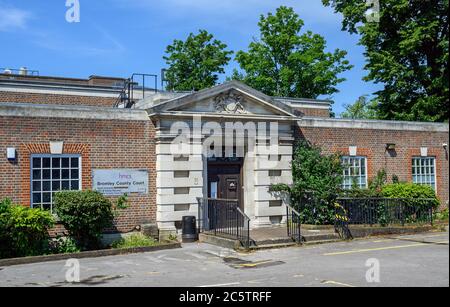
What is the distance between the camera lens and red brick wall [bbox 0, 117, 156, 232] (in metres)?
14.6

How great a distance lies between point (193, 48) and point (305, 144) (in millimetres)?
26764

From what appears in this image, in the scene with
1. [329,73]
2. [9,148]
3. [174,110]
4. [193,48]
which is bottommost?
[9,148]

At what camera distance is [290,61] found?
132 feet

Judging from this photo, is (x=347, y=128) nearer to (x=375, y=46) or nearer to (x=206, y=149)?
(x=206, y=149)

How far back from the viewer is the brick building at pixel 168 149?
14992mm

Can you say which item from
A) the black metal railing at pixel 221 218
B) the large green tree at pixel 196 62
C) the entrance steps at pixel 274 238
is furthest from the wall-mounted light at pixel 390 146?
the large green tree at pixel 196 62

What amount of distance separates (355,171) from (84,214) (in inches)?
428

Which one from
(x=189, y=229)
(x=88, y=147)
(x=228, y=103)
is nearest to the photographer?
(x=88, y=147)

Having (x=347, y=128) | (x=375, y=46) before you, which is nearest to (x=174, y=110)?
(x=347, y=128)

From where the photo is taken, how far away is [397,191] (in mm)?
19328

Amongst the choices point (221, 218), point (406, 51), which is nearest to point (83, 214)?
point (221, 218)

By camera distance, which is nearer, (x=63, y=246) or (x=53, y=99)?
(x=63, y=246)

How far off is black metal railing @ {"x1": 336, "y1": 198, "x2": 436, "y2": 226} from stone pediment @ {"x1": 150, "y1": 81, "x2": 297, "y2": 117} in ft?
12.0

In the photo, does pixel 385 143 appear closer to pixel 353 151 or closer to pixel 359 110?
pixel 353 151
